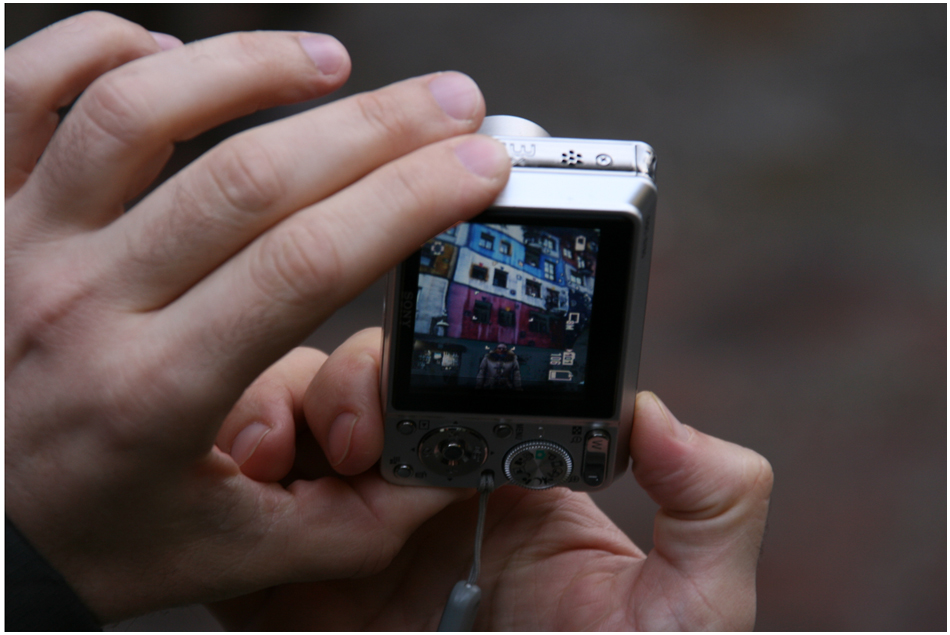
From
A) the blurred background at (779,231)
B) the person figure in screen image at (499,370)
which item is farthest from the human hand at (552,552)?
the blurred background at (779,231)

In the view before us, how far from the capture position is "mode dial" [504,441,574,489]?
28.4 inches

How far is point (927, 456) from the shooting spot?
188 cm

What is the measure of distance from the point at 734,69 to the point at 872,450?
1492 millimetres

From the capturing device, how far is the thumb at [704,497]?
2.34ft

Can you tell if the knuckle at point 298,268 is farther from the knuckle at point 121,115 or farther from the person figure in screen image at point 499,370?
the person figure in screen image at point 499,370

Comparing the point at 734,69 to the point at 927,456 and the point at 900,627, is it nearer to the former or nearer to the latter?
the point at 927,456

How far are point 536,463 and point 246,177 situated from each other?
40 centimetres

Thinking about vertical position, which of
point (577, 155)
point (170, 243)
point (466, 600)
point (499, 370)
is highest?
point (577, 155)

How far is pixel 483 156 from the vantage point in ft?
1.76

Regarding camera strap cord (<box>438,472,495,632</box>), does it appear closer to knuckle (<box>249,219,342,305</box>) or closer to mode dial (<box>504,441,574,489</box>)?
mode dial (<box>504,441,574,489</box>)

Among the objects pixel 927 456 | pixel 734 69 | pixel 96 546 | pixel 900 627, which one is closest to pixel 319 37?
pixel 96 546

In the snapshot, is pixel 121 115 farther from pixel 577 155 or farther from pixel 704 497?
pixel 704 497

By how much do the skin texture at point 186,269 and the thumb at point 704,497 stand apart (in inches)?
10.7

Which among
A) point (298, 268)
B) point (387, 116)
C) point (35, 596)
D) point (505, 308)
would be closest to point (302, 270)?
point (298, 268)
